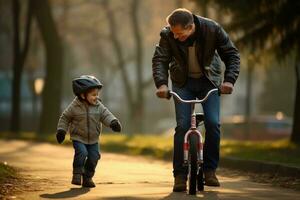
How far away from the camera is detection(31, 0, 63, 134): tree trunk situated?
32375 mm

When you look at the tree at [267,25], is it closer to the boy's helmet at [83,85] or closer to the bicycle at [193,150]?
the boy's helmet at [83,85]

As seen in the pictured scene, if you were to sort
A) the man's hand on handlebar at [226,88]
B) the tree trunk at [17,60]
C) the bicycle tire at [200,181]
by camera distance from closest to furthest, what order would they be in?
the man's hand on handlebar at [226,88]
the bicycle tire at [200,181]
the tree trunk at [17,60]

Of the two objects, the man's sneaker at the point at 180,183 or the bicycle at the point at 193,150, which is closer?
the bicycle at the point at 193,150

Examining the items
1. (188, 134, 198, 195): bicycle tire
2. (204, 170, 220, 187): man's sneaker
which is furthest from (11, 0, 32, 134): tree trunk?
(188, 134, 198, 195): bicycle tire

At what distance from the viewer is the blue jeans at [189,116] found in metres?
9.13

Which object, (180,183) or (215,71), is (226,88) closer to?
(215,71)

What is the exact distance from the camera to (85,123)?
991cm

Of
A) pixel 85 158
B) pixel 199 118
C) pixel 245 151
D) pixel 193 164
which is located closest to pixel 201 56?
pixel 199 118

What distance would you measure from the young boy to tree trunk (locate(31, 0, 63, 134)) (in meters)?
22.6

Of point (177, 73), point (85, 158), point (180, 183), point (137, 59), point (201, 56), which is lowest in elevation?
point (180, 183)

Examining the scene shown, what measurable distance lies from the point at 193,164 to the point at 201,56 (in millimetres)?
1134

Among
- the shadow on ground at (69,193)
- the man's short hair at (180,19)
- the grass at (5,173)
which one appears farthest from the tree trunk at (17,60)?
the man's short hair at (180,19)

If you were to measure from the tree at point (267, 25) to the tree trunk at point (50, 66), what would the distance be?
44.8ft

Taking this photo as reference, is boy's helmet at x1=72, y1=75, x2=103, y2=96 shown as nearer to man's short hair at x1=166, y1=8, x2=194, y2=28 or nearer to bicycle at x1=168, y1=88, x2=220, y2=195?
bicycle at x1=168, y1=88, x2=220, y2=195
